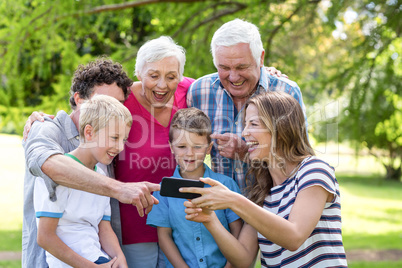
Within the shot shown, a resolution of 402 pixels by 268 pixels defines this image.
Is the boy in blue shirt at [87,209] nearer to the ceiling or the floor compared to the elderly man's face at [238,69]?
nearer to the floor

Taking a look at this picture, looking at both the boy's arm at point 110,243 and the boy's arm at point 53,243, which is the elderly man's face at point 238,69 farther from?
the boy's arm at point 53,243

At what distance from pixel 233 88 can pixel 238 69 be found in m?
0.13

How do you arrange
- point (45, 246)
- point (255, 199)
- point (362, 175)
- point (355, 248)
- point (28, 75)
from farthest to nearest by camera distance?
1. point (362, 175)
2. point (355, 248)
3. point (28, 75)
4. point (255, 199)
5. point (45, 246)

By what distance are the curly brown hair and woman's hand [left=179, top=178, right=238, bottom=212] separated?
0.89m

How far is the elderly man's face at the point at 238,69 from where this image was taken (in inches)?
112

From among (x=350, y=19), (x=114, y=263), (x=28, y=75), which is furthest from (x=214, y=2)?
(x=114, y=263)

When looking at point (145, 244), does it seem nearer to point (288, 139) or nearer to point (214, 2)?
point (288, 139)

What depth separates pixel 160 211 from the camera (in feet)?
8.50

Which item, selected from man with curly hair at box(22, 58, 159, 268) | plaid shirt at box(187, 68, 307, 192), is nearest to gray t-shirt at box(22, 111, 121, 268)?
man with curly hair at box(22, 58, 159, 268)

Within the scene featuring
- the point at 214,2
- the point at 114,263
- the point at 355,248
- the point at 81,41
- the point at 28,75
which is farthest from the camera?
the point at 355,248

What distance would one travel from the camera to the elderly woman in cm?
276

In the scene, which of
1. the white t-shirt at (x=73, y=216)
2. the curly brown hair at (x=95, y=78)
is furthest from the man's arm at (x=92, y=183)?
the curly brown hair at (x=95, y=78)

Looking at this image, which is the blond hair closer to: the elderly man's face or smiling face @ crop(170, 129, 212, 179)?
smiling face @ crop(170, 129, 212, 179)

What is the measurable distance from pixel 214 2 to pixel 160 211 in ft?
10.6
